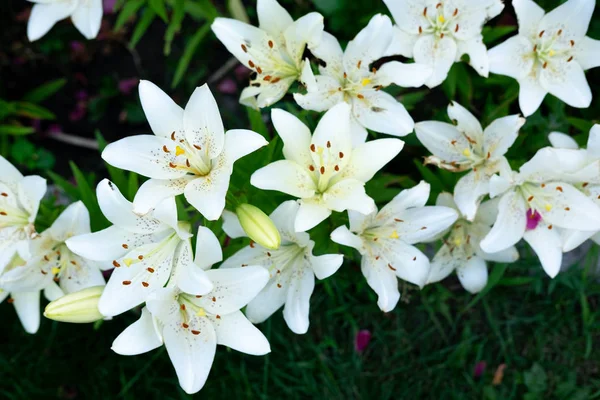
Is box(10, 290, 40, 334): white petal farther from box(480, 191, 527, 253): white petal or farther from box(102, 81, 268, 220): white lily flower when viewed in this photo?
box(480, 191, 527, 253): white petal

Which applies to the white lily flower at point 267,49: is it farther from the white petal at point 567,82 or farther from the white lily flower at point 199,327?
the white petal at point 567,82

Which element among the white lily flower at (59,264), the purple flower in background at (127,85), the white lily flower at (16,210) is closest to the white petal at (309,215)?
the white lily flower at (59,264)

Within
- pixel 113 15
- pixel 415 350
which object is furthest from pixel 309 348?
pixel 113 15

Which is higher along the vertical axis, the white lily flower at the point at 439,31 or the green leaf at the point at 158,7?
the green leaf at the point at 158,7

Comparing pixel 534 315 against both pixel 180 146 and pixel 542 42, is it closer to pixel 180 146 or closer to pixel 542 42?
pixel 542 42

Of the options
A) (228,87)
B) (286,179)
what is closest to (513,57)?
(286,179)
